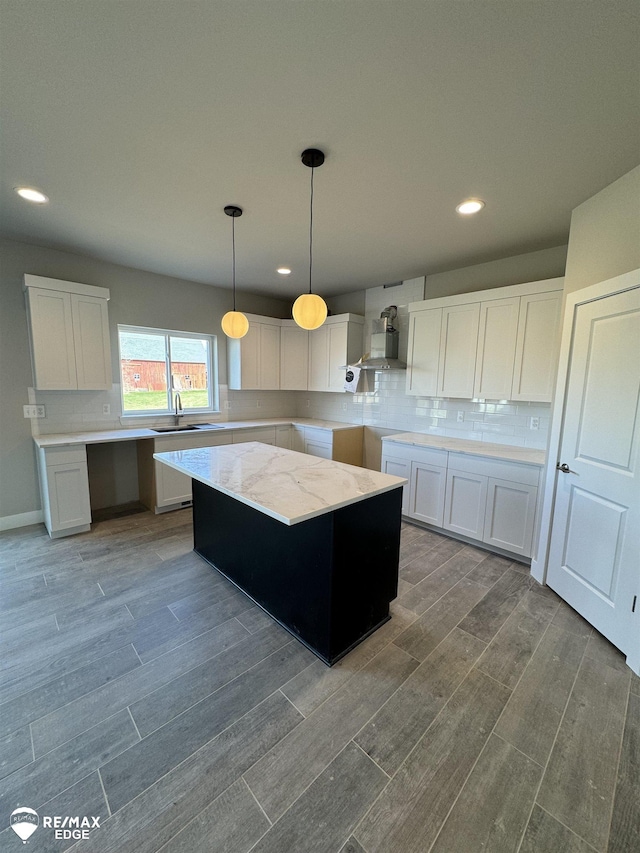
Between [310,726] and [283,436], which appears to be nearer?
[310,726]

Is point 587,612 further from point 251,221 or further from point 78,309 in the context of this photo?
point 78,309

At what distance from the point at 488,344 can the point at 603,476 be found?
152cm

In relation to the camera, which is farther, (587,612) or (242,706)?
(587,612)

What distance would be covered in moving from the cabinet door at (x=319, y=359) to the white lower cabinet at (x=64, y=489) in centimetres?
294

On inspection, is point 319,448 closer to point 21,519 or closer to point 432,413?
point 432,413

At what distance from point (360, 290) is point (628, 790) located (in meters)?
4.73

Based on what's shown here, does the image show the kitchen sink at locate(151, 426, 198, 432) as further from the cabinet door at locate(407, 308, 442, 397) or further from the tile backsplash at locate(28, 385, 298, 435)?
the cabinet door at locate(407, 308, 442, 397)

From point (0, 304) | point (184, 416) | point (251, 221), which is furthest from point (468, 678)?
point (0, 304)

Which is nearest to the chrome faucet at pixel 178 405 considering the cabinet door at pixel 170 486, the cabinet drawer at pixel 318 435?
the cabinet door at pixel 170 486

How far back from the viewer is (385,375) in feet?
14.4

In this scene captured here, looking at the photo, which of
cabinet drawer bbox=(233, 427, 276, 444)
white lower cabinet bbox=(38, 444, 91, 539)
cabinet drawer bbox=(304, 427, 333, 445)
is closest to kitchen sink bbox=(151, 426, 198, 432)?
cabinet drawer bbox=(233, 427, 276, 444)

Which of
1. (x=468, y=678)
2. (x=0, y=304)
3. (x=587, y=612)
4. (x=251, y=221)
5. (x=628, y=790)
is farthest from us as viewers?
(x=0, y=304)

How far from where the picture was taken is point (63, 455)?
3102 millimetres

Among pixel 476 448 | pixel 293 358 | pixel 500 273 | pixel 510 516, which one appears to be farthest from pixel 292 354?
pixel 510 516
